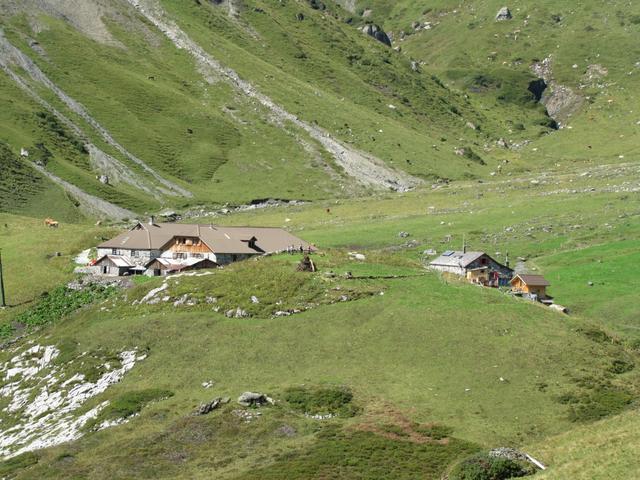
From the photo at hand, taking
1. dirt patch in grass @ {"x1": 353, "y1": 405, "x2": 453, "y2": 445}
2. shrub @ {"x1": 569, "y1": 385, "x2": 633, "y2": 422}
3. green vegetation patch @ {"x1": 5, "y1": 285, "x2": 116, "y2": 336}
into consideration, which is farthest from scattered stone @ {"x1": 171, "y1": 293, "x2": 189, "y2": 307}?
shrub @ {"x1": 569, "y1": 385, "x2": 633, "y2": 422}

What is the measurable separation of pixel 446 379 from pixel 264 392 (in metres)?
11.9

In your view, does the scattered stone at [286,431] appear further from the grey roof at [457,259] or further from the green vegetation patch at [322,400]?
the grey roof at [457,259]

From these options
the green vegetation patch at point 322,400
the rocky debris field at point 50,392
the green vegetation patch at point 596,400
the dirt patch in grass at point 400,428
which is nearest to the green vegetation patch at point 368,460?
the dirt patch in grass at point 400,428

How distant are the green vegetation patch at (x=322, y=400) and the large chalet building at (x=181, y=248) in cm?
4402

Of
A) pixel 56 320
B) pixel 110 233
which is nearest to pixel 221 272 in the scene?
pixel 56 320

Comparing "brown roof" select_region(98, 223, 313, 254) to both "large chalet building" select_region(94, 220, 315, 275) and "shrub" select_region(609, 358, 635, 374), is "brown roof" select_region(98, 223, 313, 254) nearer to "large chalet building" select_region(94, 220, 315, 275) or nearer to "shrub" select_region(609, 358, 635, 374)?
"large chalet building" select_region(94, 220, 315, 275)

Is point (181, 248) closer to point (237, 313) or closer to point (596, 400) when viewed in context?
point (237, 313)

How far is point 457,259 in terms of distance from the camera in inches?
3844

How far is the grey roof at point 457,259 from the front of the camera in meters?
95.1

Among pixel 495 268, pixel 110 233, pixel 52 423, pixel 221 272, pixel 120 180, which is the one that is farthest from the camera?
pixel 120 180

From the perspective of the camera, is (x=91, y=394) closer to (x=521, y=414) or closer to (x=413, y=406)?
→ (x=413, y=406)

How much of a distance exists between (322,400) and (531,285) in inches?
1709

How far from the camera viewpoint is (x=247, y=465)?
1705 inches

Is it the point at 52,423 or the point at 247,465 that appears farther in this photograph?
the point at 52,423
